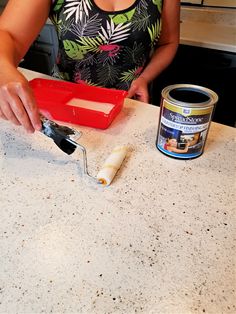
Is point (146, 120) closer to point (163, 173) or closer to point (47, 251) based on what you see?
point (163, 173)

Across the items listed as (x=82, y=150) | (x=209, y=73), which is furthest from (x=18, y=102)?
(x=209, y=73)

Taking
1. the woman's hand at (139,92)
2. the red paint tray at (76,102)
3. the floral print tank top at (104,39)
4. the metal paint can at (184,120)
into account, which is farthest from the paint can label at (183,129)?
the floral print tank top at (104,39)

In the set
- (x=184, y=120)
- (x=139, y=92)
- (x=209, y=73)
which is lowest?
(x=209, y=73)

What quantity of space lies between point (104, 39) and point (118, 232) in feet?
2.10

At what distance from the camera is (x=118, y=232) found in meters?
0.41

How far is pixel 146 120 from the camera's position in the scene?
67 centimetres

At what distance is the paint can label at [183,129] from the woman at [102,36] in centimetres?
33

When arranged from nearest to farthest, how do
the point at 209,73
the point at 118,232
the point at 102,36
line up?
the point at 118,232
the point at 102,36
the point at 209,73

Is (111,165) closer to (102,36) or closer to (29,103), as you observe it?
(29,103)

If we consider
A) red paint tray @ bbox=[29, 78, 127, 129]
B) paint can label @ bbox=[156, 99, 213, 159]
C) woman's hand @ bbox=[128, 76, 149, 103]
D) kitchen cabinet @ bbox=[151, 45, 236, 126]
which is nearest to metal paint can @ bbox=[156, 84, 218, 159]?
paint can label @ bbox=[156, 99, 213, 159]

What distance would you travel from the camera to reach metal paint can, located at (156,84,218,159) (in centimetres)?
48

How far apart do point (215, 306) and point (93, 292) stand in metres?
0.15

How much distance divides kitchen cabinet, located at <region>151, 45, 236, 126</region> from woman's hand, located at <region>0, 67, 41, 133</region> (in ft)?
3.49

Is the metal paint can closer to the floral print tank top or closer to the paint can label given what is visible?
the paint can label
